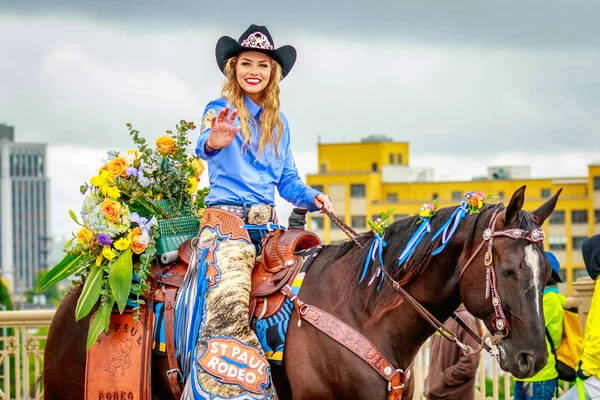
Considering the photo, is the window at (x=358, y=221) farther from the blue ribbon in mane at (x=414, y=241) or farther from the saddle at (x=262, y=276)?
the blue ribbon in mane at (x=414, y=241)

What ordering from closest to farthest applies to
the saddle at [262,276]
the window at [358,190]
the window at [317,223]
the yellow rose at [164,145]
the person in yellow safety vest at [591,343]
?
the saddle at [262,276] → the yellow rose at [164,145] → the person in yellow safety vest at [591,343] → the window at [317,223] → the window at [358,190]

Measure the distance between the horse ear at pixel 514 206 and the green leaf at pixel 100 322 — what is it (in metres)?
2.46

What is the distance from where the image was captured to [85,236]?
6.29 metres

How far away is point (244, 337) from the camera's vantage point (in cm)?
547

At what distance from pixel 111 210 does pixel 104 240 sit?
0.19 m

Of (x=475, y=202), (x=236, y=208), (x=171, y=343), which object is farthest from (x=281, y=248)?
(x=475, y=202)

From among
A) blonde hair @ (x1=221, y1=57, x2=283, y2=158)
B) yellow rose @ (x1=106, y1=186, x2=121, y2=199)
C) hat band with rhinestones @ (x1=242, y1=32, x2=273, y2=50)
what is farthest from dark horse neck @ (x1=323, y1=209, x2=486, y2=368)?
yellow rose @ (x1=106, y1=186, x2=121, y2=199)

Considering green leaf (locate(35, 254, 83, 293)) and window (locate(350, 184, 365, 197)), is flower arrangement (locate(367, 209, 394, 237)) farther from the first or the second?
window (locate(350, 184, 365, 197))

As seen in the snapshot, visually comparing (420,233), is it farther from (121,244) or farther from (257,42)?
(121,244)

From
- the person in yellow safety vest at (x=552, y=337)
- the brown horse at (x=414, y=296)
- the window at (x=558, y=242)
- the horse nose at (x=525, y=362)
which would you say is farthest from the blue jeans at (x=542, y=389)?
the window at (x=558, y=242)

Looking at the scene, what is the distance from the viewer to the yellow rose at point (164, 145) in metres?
6.57

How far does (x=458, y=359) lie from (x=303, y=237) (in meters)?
3.03

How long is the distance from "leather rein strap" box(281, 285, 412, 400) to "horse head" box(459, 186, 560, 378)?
598mm

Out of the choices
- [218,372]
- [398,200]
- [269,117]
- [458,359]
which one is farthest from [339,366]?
[398,200]
